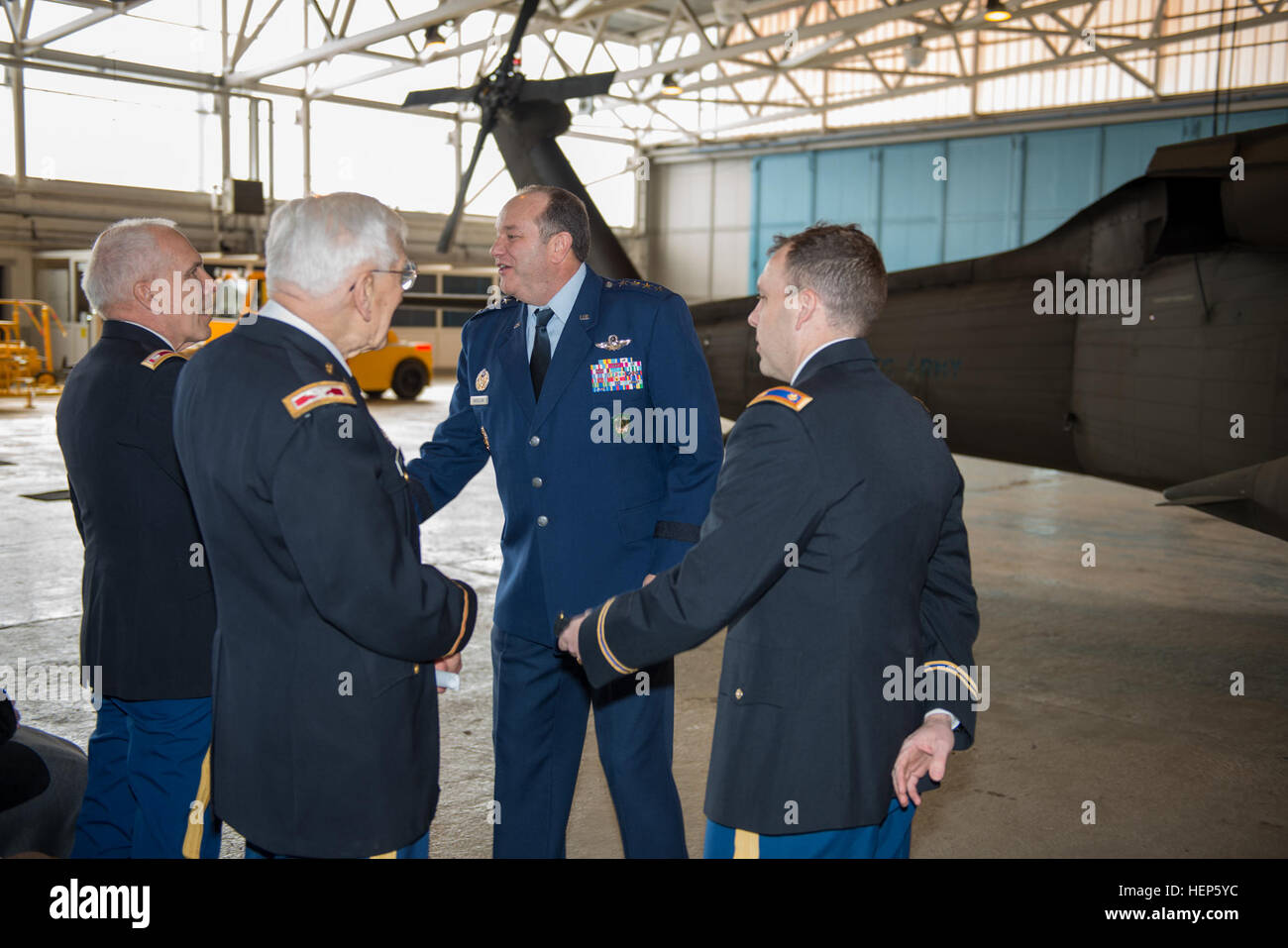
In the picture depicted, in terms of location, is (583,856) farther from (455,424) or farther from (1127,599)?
(1127,599)

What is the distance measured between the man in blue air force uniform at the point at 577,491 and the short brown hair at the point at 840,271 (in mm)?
928

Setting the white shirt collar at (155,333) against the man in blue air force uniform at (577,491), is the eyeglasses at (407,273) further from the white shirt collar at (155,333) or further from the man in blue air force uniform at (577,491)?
the white shirt collar at (155,333)

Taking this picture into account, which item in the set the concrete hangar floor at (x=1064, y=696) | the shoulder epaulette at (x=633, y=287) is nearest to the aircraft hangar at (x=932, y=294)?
the concrete hangar floor at (x=1064, y=696)

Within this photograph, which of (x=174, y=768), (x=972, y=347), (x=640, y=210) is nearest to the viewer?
(x=174, y=768)

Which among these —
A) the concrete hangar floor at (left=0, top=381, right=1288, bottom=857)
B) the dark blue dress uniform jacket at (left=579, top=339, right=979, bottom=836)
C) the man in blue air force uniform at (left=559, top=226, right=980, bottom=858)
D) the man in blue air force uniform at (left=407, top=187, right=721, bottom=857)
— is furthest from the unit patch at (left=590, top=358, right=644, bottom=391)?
the concrete hangar floor at (left=0, top=381, right=1288, bottom=857)

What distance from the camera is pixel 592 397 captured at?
273 centimetres

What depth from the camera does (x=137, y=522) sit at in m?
2.46

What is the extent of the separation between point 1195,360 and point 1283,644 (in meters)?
1.58

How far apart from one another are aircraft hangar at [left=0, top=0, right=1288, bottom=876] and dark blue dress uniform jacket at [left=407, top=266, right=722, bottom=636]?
0.11 feet

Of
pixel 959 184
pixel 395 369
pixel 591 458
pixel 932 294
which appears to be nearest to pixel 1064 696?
pixel 932 294

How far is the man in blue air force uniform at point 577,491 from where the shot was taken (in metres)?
2.65

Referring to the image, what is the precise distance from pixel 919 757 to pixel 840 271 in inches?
34.5

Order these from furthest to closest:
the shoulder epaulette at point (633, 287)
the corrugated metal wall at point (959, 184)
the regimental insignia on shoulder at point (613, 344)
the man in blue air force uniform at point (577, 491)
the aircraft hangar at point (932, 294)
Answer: the corrugated metal wall at point (959, 184)
the aircraft hangar at point (932, 294)
the shoulder epaulette at point (633, 287)
the regimental insignia on shoulder at point (613, 344)
the man in blue air force uniform at point (577, 491)

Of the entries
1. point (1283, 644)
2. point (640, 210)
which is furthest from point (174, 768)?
point (640, 210)
